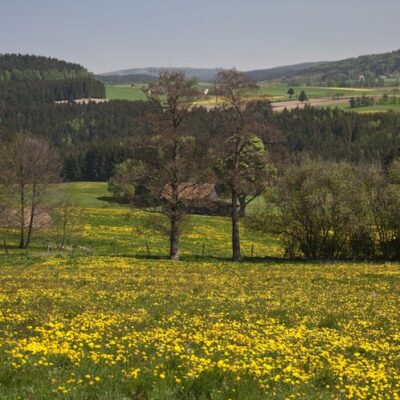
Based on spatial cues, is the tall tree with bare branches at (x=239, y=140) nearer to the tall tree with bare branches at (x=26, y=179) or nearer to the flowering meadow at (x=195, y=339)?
the flowering meadow at (x=195, y=339)

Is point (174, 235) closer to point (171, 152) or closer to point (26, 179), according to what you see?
point (171, 152)

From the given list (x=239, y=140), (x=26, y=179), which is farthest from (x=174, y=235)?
(x=26, y=179)

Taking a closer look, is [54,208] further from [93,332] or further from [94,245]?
[93,332]

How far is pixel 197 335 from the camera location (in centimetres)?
1251

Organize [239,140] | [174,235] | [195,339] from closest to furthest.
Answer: [195,339] < [239,140] < [174,235]

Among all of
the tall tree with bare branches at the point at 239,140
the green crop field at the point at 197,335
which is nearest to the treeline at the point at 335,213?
the tall tree with bare branches at the point at 239,140

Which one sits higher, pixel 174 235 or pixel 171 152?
pixel 171 152

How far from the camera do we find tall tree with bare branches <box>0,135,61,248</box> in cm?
5219

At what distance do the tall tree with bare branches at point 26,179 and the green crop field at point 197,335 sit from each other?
24881mm

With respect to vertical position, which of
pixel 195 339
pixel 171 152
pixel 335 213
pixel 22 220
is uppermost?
pixel 171 152

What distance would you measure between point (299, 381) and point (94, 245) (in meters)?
44.9

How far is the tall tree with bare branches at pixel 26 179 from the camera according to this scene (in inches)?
2055

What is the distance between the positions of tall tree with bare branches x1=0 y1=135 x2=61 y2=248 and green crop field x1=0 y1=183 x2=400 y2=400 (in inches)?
980

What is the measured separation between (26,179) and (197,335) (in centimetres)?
4478
